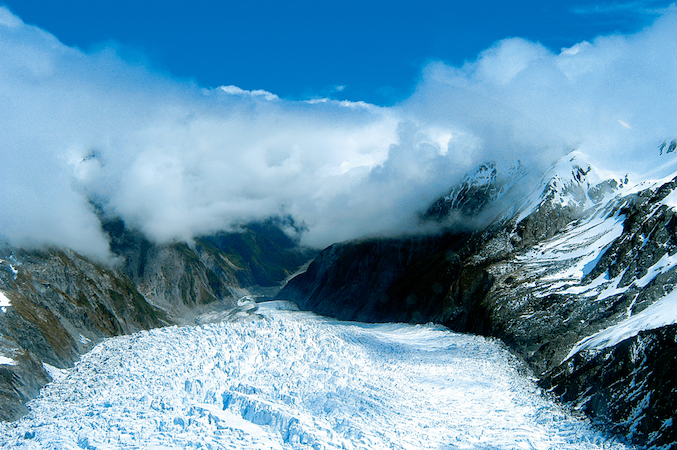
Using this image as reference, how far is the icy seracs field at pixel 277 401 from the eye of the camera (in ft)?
123

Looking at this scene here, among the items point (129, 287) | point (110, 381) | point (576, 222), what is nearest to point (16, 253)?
point (129, 287)

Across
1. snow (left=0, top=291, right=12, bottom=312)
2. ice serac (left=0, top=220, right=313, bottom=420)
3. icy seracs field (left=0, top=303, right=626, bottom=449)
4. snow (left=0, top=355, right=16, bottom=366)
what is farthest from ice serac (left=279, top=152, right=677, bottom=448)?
snow (left=0, top=291, right=12, bottom=312)

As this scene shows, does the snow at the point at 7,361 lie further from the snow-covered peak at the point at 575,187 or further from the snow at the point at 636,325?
the snow-covered peak at the point at 575,187

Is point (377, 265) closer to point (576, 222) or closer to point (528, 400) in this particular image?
point (576, 222)

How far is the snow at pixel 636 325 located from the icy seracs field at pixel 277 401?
27.2 ft

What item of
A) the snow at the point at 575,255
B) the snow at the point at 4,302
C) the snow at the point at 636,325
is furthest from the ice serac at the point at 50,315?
the snow at the point at 575,255

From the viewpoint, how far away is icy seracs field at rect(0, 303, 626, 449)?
123 ft

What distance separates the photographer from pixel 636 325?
55.3 metres

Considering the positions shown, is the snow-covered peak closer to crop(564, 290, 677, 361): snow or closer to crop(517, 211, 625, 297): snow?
crop(517, 211, 625, 297): snow

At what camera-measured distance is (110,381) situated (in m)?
47.6

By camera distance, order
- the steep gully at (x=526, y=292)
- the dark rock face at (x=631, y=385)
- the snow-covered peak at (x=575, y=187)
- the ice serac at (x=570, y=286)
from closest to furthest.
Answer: the dark rock face at (x=631, y=385) → the ice serac at (x=570, y=286) → the steep gully at (x=526, y=292) → the snow-covered peak at (x=575, y=187)

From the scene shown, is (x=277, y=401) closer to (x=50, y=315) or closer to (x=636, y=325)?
(x=636, y=325)

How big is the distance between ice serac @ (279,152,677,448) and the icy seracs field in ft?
15.3

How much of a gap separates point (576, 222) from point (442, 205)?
63221 mm
